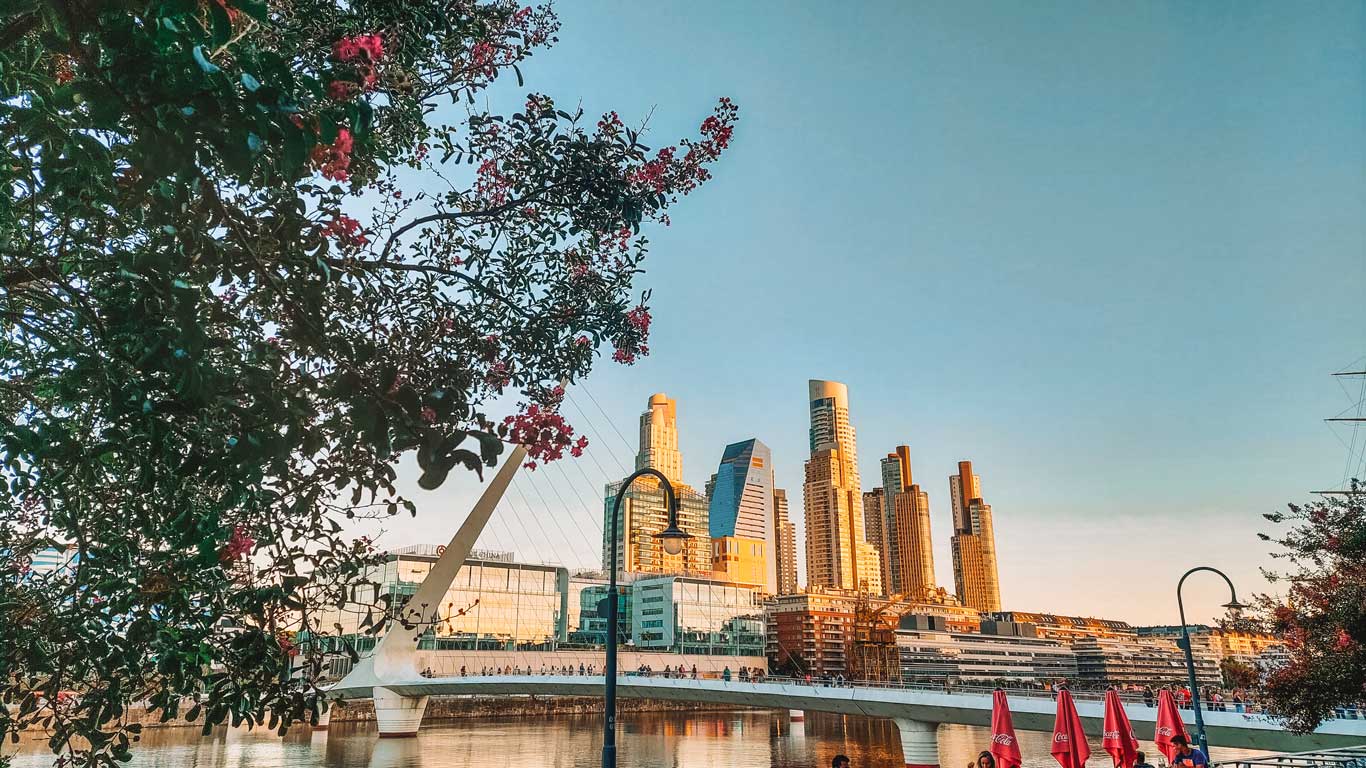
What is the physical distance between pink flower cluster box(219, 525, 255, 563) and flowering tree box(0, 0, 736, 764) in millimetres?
12

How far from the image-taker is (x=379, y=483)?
396 cm

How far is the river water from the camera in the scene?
49.2 metres

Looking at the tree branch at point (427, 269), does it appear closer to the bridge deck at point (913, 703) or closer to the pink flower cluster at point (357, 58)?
the pink flower cluster at point (357, 58)

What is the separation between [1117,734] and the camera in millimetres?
21078

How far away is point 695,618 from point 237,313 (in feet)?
451

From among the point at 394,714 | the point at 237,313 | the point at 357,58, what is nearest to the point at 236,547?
the point at 237,313

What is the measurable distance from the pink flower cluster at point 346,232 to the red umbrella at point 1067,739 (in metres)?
21.5

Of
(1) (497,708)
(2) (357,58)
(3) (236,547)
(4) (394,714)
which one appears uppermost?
(2) (357,58)

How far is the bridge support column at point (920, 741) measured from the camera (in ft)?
134

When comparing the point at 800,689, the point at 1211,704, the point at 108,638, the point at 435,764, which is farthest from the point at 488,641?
the point at 108,638

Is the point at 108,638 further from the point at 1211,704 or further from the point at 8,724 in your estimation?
the point at 1211,704

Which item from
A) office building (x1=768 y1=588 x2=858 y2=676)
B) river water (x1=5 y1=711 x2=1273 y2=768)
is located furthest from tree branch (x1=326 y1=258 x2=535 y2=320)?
office building (x1=768 y1=588 x2=858 y2=676)

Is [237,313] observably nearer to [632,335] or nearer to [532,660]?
[632,335]

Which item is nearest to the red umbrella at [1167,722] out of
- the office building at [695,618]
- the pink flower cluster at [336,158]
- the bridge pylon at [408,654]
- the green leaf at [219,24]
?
the pink flower cluster at [336,158]
